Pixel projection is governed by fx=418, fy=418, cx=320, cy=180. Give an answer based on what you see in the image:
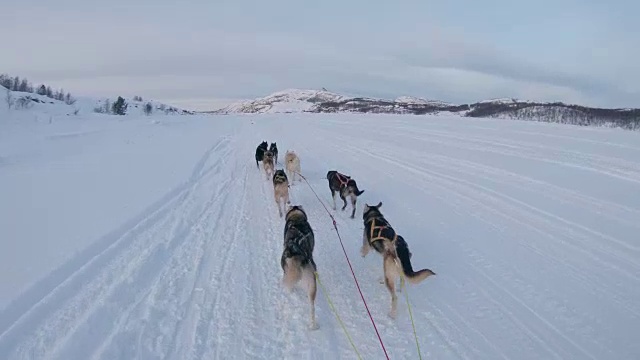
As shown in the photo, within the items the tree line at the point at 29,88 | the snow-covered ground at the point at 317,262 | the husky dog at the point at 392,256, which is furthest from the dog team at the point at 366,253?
the tree line at the point at 29,88

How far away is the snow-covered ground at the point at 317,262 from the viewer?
4.21 m

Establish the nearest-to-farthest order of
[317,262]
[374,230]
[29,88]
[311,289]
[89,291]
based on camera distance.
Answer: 1. [311,289]
2. [89,291]
3. [374,230]
4. [317,262]
5. [29,88]

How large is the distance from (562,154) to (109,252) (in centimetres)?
1463

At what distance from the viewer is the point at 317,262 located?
20.2 ft

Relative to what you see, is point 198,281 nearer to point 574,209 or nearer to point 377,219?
point 377,219

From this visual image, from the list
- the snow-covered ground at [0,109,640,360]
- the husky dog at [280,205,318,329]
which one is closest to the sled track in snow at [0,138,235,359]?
the snow-covered ground at [0,109,640,360]

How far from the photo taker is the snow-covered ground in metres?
4.21

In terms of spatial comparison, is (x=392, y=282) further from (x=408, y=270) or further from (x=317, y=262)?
(x=317, y=262)

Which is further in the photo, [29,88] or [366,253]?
[29,88]

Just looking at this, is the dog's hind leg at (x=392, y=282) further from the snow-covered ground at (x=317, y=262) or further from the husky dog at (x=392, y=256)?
the snow-covered ground at (x=317, y=262)

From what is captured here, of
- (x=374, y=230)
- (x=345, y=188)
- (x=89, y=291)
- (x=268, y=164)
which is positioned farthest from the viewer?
(x=268, y=164)

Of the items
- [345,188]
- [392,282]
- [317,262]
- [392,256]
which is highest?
[345,188]

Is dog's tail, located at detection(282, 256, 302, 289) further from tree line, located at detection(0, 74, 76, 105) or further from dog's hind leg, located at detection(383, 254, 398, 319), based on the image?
tree line, located at detection(0, 74, 76, 105)

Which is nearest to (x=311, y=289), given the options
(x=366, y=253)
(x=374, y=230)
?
(x=374, y=230)
